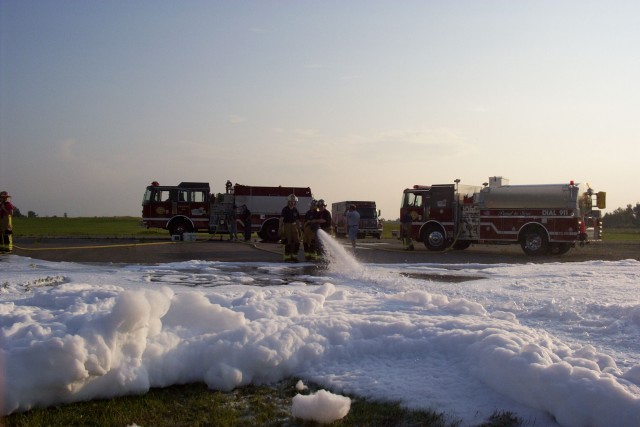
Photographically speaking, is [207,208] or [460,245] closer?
[460,245]

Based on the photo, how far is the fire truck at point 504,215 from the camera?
21.5 m

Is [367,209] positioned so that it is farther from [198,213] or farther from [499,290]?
[499,290]

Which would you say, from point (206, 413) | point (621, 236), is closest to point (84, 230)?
point (621, 236)

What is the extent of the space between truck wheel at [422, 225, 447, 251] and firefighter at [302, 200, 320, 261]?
7.80 metres

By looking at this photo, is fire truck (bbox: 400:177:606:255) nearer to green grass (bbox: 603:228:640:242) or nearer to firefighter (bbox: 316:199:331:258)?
firefighter (bbox: 316:199:331:258)

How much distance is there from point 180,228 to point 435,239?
40.5 feet

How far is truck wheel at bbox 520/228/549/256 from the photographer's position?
70.8ft

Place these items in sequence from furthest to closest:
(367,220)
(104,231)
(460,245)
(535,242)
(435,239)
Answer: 1. (104,231)
2. (367,220)
3. (460,245)
4. (435,239)
5. (535,242)

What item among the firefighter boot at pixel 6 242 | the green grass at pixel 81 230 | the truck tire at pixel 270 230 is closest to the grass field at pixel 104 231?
the green grass at pixel 81 230

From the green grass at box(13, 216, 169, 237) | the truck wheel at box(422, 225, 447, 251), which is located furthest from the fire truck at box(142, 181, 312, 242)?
the truck wheel at box(422, 225, 447, 251)

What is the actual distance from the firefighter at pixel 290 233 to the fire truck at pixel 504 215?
8086 mm

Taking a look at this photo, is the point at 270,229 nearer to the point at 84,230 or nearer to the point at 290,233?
the point at 290,233

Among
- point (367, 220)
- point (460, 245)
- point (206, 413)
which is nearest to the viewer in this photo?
point (206, 413)

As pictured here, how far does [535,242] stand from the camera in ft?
71.3
